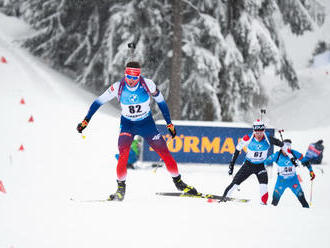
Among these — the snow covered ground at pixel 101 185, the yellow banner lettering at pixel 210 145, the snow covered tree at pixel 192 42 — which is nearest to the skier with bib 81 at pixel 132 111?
the snow covered ground at pixel 101 185

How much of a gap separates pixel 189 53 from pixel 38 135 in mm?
6785

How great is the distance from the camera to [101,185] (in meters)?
9.80

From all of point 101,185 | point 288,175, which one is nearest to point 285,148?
point 288,175

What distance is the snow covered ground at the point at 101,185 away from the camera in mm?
4430

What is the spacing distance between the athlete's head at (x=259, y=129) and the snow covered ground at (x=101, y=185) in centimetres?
145

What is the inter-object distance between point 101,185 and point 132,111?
439 centimetres

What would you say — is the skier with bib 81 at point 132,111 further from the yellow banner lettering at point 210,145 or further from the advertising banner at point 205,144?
the yellow banner lettering at point 210,145

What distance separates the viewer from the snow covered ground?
4430mm

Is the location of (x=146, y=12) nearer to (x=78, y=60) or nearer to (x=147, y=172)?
(x=78, y=60)

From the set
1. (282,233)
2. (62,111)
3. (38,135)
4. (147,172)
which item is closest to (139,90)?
(282,233)

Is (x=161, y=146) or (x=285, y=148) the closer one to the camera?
(x=161, y=146)

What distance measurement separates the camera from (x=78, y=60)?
61.9 feet

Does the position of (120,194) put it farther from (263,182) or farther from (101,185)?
(101,185)

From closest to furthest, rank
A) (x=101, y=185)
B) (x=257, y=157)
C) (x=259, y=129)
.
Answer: (x=259, y=129) → (x=257, y=157) → (x=101, y=185)
